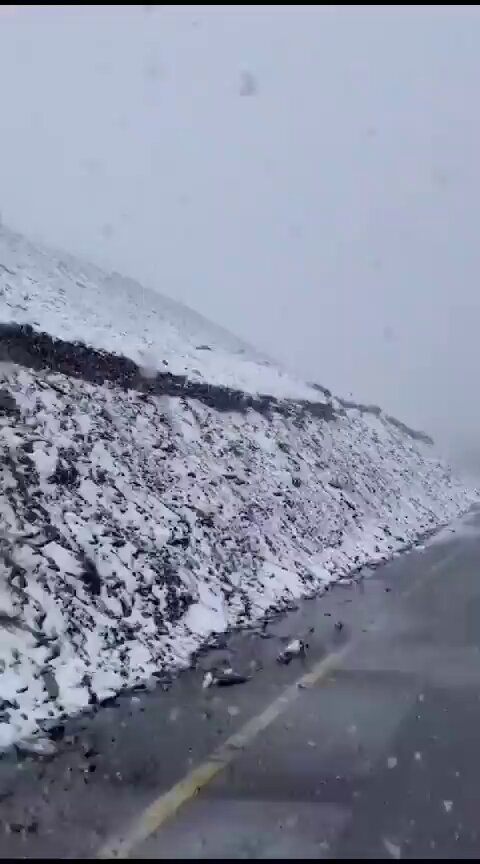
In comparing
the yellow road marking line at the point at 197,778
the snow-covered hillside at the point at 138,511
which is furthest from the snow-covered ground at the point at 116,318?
the yellow road marking line at the point at 197,778

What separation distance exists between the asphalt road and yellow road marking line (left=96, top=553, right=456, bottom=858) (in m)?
0.01

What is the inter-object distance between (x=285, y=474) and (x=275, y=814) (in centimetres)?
1431

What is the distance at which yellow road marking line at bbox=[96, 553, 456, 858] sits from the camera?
15.4 feet

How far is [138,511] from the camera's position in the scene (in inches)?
461

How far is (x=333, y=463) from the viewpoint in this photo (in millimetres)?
23938

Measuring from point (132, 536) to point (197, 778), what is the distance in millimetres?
5450

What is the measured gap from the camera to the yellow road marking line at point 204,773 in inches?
185

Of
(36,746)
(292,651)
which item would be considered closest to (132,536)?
(292,651)

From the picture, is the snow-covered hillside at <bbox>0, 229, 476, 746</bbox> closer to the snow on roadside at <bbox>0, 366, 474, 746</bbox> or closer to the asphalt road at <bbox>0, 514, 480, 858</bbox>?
the snow on roadside at <bbox>0, 366, 474, 746</bbox>

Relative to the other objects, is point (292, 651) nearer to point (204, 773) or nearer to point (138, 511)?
point (138, 511)

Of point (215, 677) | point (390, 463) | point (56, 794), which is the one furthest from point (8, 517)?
point (390, 463)

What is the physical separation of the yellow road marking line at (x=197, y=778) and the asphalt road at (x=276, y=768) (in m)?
0.01

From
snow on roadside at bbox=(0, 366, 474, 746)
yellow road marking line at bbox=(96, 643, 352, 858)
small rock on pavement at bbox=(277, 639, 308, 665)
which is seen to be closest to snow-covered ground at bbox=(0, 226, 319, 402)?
snow on roadside at bbox=(0, 366, 474, 746)

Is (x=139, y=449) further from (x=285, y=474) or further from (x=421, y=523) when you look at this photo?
(x=421, y=523)
